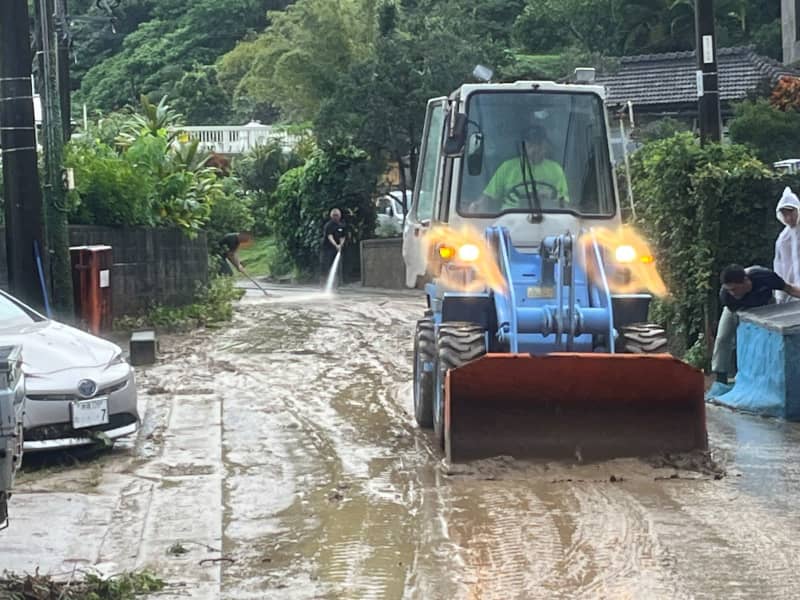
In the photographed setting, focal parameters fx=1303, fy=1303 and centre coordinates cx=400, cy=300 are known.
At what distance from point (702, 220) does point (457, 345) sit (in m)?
5.06

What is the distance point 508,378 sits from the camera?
Answer: 29.8 feet

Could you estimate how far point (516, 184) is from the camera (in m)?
10.6

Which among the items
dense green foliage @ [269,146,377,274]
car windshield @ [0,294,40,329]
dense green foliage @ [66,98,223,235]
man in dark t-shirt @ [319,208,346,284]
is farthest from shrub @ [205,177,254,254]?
car windshield @ [0,294,40,329]

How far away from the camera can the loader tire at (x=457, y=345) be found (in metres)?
9.55

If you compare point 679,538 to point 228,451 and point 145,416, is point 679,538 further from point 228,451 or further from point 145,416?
point 145,416

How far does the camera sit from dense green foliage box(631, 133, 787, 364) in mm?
13570

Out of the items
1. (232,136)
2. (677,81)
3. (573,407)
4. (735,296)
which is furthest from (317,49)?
(573,407)

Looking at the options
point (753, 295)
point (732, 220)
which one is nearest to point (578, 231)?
point (753, 295)

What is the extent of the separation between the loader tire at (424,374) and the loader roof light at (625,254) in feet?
5.35

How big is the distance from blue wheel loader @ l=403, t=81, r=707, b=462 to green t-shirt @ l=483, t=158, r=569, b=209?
0.04ft

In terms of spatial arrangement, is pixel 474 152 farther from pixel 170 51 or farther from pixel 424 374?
pixel 170 51

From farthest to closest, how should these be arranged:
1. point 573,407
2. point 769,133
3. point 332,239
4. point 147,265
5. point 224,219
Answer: point 332,239
point 224,219
point 769,133
point 147,265
point 573,407

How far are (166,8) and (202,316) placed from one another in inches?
1808

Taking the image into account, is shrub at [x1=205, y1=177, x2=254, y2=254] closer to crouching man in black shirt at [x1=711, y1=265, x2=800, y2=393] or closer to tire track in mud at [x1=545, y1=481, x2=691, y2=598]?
crouching man in black shirt at [x1=711, y1=265, x2=800, y2=393]
